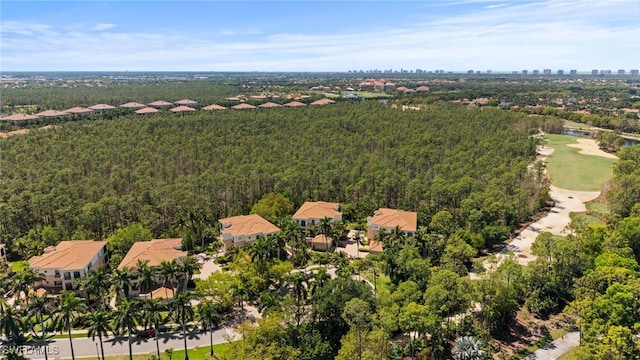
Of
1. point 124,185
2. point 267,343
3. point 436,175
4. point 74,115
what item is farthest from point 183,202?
point 74,115

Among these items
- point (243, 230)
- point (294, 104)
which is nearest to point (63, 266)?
point (243, 230)

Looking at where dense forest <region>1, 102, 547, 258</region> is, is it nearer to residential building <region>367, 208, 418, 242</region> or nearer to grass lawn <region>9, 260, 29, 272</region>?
residential building <region>367, 208, 418, 242</region>

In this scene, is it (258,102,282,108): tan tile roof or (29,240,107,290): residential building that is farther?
(258,102,282,108): tan tile roof

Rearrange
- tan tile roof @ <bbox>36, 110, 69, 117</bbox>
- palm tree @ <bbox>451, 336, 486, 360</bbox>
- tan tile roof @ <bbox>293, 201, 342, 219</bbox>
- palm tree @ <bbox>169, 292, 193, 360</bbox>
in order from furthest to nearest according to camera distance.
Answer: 1. tan tile roof @ <bbox>36, 110, 69, 117</bbox>
2. tan tile roof @ <bbox>293, 201, 342, 219</bbox>
3. palm tree @ <bbox>169, 292, 193, 360</bbox>
4. palm tree @ <bbox>451, 336, 486, 360</bbox>

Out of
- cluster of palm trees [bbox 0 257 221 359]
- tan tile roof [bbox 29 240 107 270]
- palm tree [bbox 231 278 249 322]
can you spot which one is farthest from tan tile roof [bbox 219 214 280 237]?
A: tan tile roof [bbox 29 240 107 270]

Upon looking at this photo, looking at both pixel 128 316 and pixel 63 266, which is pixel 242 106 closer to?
pixel 63 266

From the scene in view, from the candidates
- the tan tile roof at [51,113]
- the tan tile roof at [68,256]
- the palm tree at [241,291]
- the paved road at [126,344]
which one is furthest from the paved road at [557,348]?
the tan tile roof at [51,113]

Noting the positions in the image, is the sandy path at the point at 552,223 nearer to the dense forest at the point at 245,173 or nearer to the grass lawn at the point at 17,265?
the dense forest at the point at 245,173
